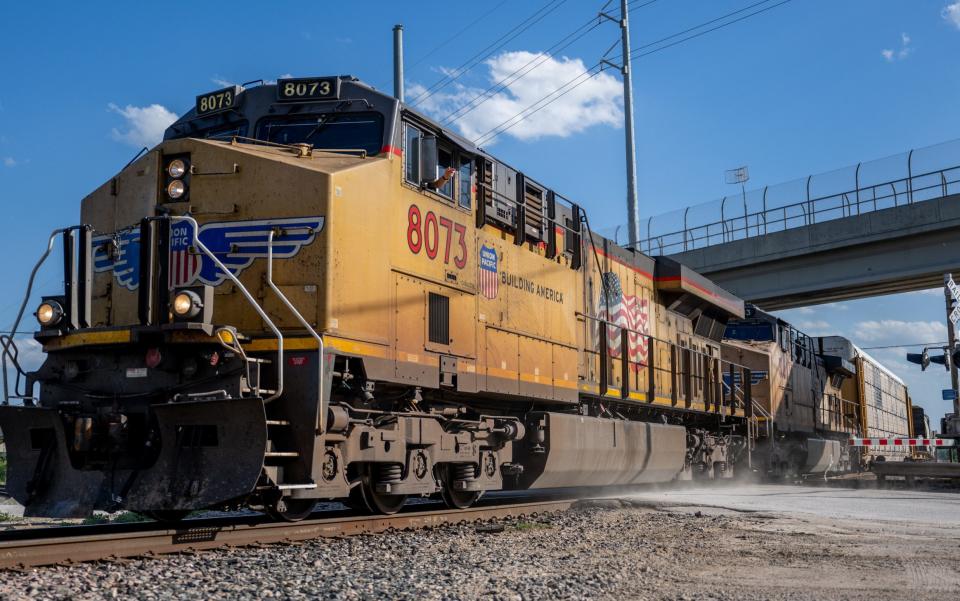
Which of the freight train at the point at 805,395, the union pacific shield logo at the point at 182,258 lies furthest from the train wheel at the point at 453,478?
the freight train at the point at 805,395

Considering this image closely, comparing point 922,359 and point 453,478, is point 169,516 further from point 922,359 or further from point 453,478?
point 922,359

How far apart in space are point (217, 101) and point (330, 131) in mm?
1196

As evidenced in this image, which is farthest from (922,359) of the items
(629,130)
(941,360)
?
(629,130)

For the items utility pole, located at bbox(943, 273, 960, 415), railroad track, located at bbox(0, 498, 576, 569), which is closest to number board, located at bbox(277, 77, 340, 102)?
railroad track, located at bbox(0, 498, 576, 569)

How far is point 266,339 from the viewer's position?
6.71m

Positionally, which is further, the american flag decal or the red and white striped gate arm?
the red and white striped gate arm

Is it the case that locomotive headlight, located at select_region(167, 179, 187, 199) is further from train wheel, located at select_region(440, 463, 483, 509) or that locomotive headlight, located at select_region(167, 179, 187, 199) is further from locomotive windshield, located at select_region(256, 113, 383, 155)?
train wheel, located at select_region(440, 463, 483, 509)

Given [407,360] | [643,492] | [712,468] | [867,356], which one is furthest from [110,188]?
[867,356]

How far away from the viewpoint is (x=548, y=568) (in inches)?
228

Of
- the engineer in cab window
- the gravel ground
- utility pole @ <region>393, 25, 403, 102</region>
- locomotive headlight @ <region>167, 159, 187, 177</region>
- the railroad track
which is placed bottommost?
the gravel ground

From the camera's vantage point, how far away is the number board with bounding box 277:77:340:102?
766 cm

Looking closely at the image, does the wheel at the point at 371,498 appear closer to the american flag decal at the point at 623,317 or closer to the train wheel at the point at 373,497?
the train wheel at the point at 373,497

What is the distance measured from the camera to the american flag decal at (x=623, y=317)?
491 inches

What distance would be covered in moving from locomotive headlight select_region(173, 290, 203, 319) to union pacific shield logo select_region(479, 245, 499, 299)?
3405 mm
